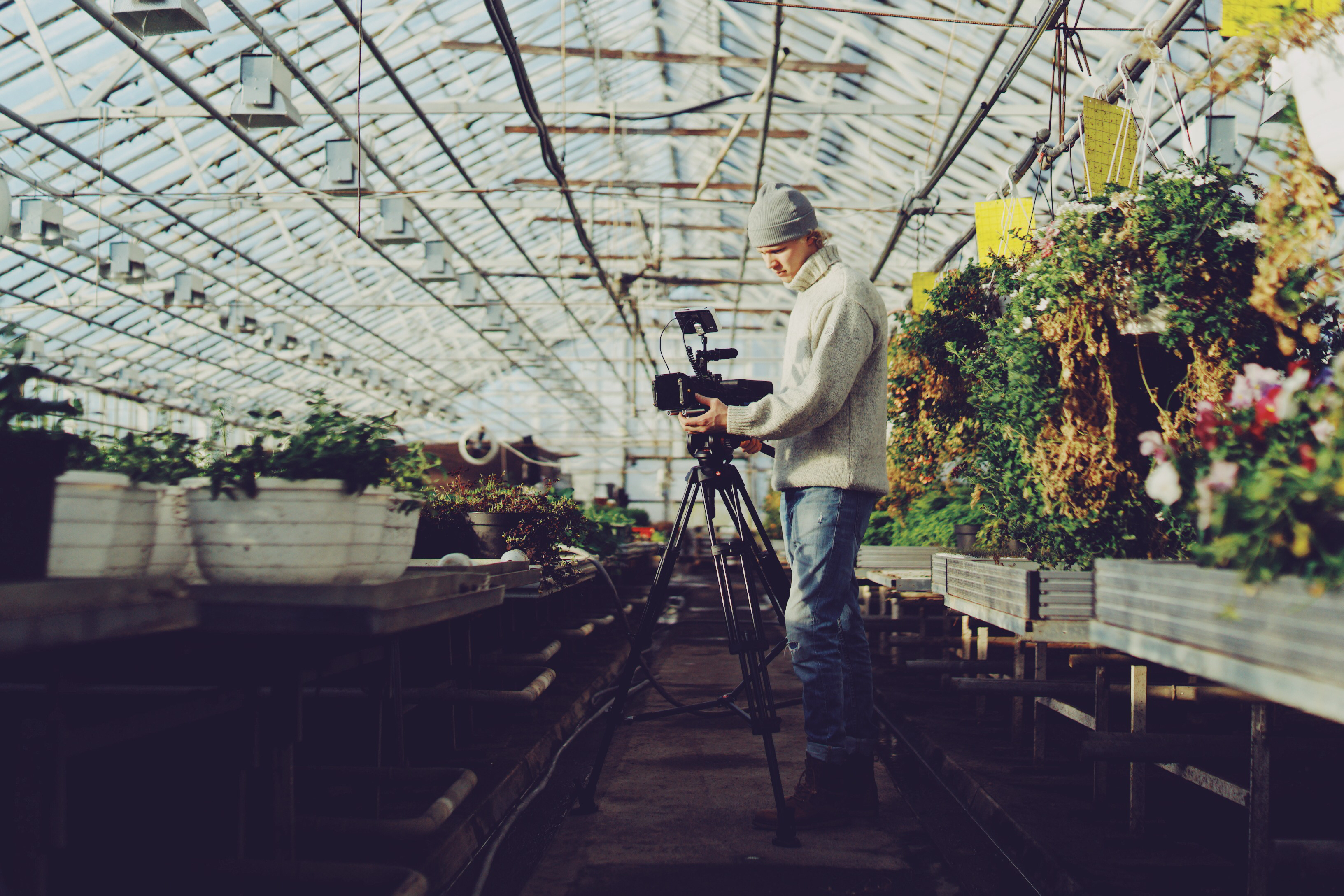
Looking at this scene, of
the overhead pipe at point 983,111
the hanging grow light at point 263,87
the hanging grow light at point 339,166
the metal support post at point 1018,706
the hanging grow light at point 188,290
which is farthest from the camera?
the hanging grow light at point 188,290

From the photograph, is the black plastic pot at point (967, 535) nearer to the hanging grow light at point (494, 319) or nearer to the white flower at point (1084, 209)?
the white flower at point (1084, 209)

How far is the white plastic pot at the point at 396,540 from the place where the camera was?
4.81 ft

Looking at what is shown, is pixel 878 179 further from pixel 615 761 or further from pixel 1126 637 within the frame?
pixel 1126 637

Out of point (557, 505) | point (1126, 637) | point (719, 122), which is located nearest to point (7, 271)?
point (719, 122)

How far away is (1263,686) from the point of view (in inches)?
38.6

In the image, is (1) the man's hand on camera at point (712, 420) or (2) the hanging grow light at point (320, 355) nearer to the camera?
(1) the man's hand on camera at point (712, 420)

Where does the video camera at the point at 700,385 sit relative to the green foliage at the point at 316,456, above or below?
above

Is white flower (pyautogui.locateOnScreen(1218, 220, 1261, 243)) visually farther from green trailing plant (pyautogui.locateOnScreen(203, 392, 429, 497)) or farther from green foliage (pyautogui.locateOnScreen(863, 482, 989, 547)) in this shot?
A: green foliage (pyautogui.locateOnScreen(863, 482, 989, 547))

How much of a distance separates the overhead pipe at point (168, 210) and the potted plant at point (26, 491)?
817 centimetres

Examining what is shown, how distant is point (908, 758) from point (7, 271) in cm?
1266

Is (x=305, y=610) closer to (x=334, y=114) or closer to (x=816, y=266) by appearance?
(x=816, y=266)

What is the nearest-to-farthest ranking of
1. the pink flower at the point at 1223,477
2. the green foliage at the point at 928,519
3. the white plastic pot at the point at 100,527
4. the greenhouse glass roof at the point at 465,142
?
the pink flower at the point at 1223,477
the white plastic pot at the point at 100,527
the green foliage at the point at 928,519
the greenhouse glass roof at the point at 465,142

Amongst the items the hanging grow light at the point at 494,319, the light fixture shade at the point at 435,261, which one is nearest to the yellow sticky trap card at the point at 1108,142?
the light fixture shade at the point at 435,261

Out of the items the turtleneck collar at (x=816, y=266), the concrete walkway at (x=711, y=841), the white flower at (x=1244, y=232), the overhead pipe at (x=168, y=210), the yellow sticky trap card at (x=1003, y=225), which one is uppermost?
the overhead pipe at (x=168, y=210)
